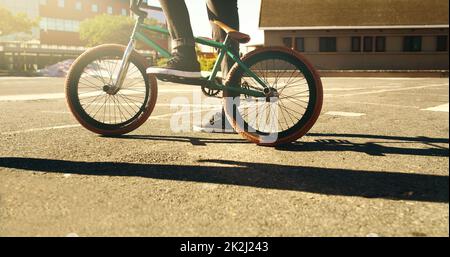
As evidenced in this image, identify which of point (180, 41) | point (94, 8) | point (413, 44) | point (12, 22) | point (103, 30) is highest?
point (94, 8)

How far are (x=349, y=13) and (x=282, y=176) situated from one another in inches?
1291

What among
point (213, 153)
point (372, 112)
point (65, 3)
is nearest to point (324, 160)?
point (213, 153)

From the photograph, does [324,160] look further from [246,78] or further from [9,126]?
[9,126]

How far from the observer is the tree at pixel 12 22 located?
63906 millimetres

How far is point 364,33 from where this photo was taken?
105 ft

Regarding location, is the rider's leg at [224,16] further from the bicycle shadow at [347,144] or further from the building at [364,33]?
the building at [364,33]

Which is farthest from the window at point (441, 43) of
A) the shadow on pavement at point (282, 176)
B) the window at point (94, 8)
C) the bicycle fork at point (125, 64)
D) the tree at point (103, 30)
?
the window at point (94, 8)

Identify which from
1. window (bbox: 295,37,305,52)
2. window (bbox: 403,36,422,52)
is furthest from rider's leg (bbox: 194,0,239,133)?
window (bbox: 403,36,422,52)

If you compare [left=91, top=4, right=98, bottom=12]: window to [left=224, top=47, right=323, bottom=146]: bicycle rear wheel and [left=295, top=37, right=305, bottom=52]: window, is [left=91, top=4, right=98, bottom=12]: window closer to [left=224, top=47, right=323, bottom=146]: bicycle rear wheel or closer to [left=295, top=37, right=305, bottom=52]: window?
[left=295, top=37, right=305, bottom=52]: window

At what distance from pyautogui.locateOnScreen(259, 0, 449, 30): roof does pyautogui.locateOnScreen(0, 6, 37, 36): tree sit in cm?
4697

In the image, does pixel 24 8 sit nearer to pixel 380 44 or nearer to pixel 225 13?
pixel 380 44

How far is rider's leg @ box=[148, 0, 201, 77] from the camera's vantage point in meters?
3.39

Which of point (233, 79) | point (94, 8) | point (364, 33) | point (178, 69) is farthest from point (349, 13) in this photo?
point (94, 8)

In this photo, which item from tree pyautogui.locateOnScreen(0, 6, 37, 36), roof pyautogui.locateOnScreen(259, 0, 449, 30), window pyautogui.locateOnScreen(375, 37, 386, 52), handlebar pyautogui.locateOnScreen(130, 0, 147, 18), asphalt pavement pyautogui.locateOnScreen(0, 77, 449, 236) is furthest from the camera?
tree pyautogui.locateOnScreen(0, 6, 37, 36)
